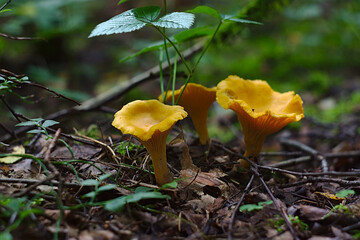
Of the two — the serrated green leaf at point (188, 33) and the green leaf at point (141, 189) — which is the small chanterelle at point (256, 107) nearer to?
the serrated green leaf at point (188, 33)

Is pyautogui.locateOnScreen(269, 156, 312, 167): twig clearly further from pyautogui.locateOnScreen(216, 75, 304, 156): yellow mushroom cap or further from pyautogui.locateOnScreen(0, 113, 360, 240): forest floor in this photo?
pyautogui.locateOnScreen(216, 75, 304, 156): yellow mushroom cap

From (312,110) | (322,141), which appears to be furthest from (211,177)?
(312,110)

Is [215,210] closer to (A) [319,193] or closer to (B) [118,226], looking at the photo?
(B) [118,226]

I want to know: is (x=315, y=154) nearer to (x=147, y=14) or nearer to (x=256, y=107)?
(x=256, y=107)

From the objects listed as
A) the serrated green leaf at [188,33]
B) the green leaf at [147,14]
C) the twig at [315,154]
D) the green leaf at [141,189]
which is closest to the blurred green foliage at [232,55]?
the twig at [315,154]

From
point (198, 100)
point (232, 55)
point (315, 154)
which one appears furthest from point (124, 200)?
point (232, 55)

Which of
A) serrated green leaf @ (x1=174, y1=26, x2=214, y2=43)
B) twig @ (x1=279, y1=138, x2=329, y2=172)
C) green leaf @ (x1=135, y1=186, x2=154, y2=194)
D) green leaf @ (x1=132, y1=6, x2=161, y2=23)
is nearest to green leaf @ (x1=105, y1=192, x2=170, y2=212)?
green leaf @ (x1=135, y1=186, x2=154, y2=194)
